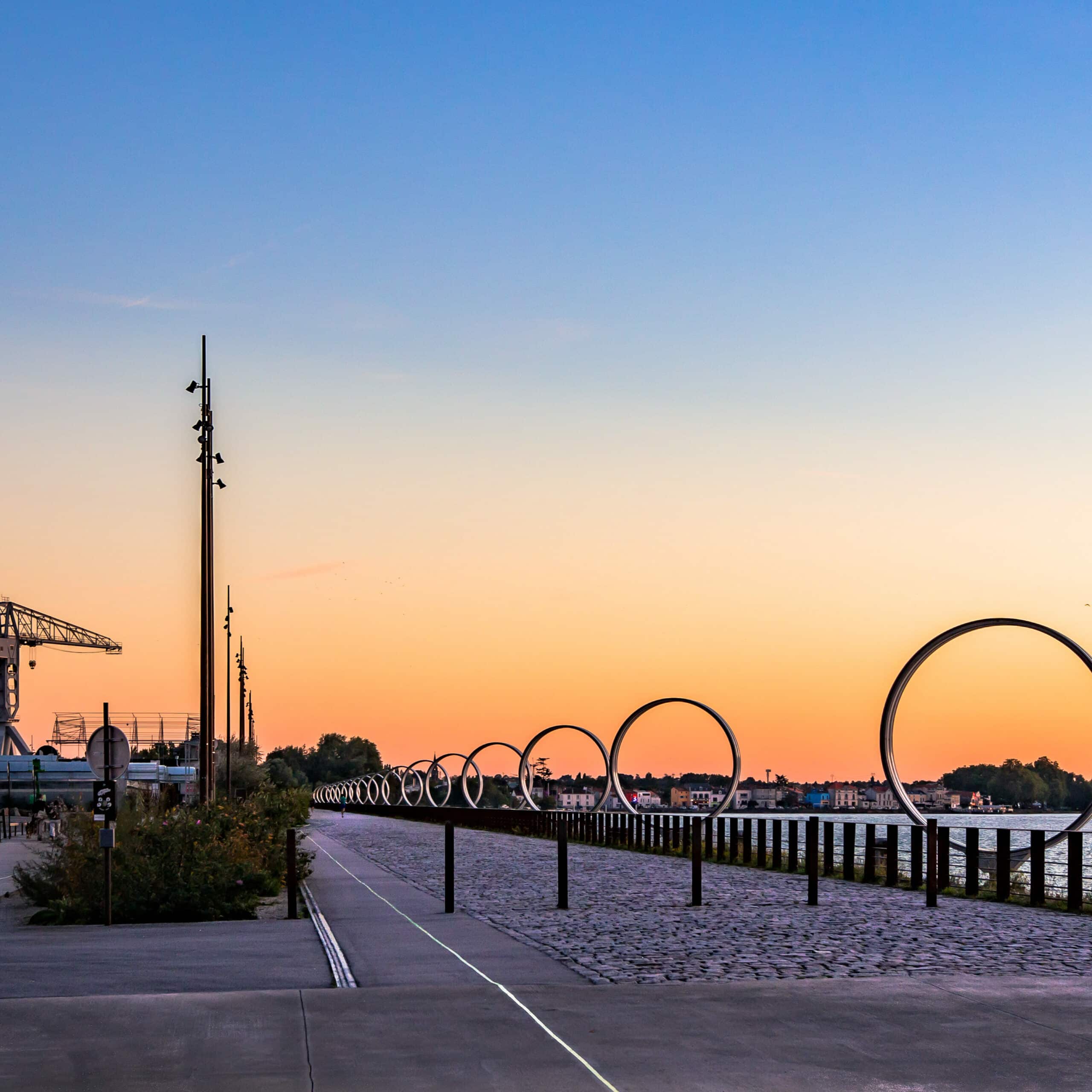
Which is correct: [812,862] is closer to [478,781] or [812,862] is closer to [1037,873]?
[1037,873]

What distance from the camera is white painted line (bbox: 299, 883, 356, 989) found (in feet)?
34.9

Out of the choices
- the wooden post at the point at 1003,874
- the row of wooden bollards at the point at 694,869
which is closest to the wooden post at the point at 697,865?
the row of wooden bollards at the point at 694,869

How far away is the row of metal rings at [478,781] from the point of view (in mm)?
42344

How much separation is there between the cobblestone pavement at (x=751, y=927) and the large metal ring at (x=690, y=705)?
16.0m

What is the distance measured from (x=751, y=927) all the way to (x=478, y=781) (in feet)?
242

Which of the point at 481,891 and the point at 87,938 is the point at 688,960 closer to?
the point at 87,938

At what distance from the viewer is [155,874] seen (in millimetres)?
16234

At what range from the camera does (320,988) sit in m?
10.2

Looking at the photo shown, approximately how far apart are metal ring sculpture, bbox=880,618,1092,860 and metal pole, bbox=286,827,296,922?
1053cm

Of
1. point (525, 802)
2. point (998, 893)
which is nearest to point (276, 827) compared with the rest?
point (998, 893)

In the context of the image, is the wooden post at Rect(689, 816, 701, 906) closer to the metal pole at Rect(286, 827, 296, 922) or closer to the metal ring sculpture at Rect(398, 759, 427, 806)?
the metal pole at Rect(286, 827, 296, 922)

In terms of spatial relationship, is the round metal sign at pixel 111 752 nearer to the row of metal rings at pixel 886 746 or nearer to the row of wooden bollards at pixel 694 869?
the row of wooden bollards at pixel 694 869

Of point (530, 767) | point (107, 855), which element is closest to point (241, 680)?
point (530, 767)

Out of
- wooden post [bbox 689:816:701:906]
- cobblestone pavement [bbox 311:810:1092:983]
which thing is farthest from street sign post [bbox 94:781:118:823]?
wooden post [bbox 689:816:701:906]
